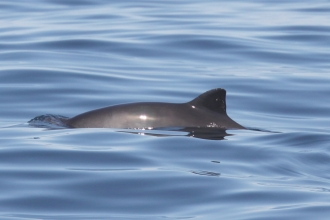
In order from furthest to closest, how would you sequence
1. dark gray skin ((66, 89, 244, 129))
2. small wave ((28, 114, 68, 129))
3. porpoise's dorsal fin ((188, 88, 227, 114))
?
small wave ((28, 114, 68, 129))
dark gray skin ((66, 89, 244, 129))
porpoise's dorsal fin ((188, 88, 227, 114))

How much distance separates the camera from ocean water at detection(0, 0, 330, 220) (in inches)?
294

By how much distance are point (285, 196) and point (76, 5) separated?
22.4m

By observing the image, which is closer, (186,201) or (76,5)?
(186,201)

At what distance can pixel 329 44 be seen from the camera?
69.5 feet

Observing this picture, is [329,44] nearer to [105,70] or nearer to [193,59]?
[193,59]

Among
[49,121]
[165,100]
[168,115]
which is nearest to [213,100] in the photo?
[168,115]

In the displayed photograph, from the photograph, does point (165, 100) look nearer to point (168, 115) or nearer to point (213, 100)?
point (168, 115)

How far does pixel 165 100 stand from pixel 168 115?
328 centimetres

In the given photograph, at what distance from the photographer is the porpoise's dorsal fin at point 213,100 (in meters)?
10.8

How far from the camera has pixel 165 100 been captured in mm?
14336

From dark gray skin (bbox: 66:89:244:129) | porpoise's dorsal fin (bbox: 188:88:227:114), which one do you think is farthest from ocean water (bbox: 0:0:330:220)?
porpoise's dorsal fin (bbox: 188:88:227:114)

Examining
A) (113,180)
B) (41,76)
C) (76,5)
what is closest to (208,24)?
(76,5)

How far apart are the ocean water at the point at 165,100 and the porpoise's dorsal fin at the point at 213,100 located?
429 millimetres

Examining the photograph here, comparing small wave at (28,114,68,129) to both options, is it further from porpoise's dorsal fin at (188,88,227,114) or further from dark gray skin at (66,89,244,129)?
porpoise's dorsal fin at (188,88,227,114)
